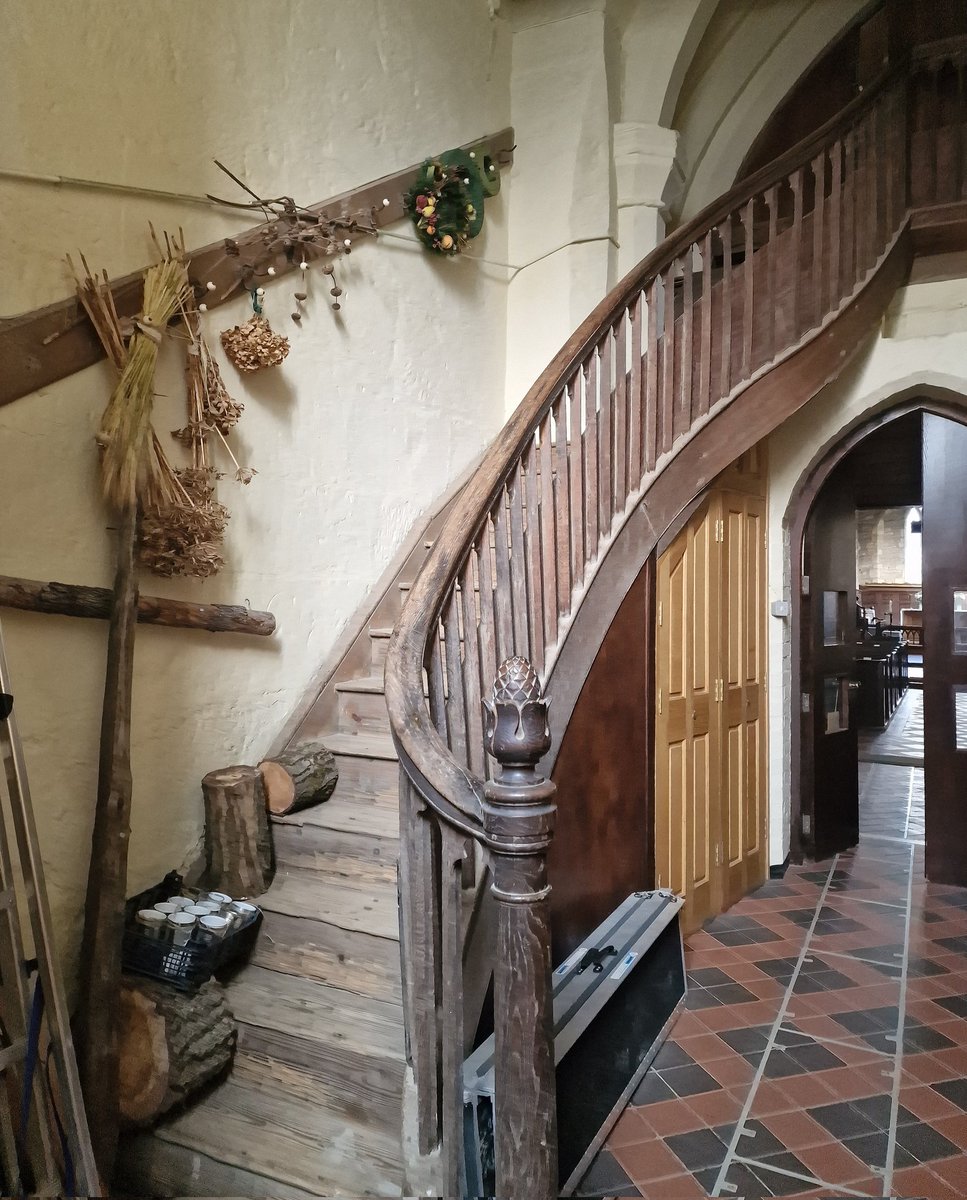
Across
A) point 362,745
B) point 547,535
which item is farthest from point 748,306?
point 362,745

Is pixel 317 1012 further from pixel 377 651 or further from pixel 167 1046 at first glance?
pixel 377 651

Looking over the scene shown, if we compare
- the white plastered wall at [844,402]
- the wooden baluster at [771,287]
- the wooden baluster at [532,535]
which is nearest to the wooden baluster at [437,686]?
the wooden baluster at [532,535]

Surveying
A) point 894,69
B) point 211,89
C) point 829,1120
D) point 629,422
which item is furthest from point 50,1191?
point 894,69

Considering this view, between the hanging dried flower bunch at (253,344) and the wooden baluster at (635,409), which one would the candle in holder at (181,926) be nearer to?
the hanging dried flower bunch at (253,344)

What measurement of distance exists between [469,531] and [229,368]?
4.69 feet

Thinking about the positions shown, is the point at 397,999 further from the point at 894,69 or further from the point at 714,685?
the point at 894,69

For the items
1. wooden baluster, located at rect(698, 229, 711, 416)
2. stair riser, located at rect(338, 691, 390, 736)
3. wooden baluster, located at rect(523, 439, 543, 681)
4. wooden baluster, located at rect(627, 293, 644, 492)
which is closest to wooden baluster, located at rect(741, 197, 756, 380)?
wooden baluster, located at rect(698, 229, 711, 416)

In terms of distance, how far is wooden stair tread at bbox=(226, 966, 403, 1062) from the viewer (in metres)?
2.04

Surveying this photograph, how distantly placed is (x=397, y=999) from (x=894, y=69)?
14.7ft

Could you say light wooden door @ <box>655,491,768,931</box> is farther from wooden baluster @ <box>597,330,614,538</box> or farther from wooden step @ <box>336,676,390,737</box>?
wooden step @ <box>336,676,390,737</box>

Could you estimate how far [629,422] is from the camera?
122 inches

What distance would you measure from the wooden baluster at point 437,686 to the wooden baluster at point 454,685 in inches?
1.1

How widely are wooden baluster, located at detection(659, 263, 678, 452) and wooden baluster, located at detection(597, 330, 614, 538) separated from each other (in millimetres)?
286

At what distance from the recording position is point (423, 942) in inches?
66.3
